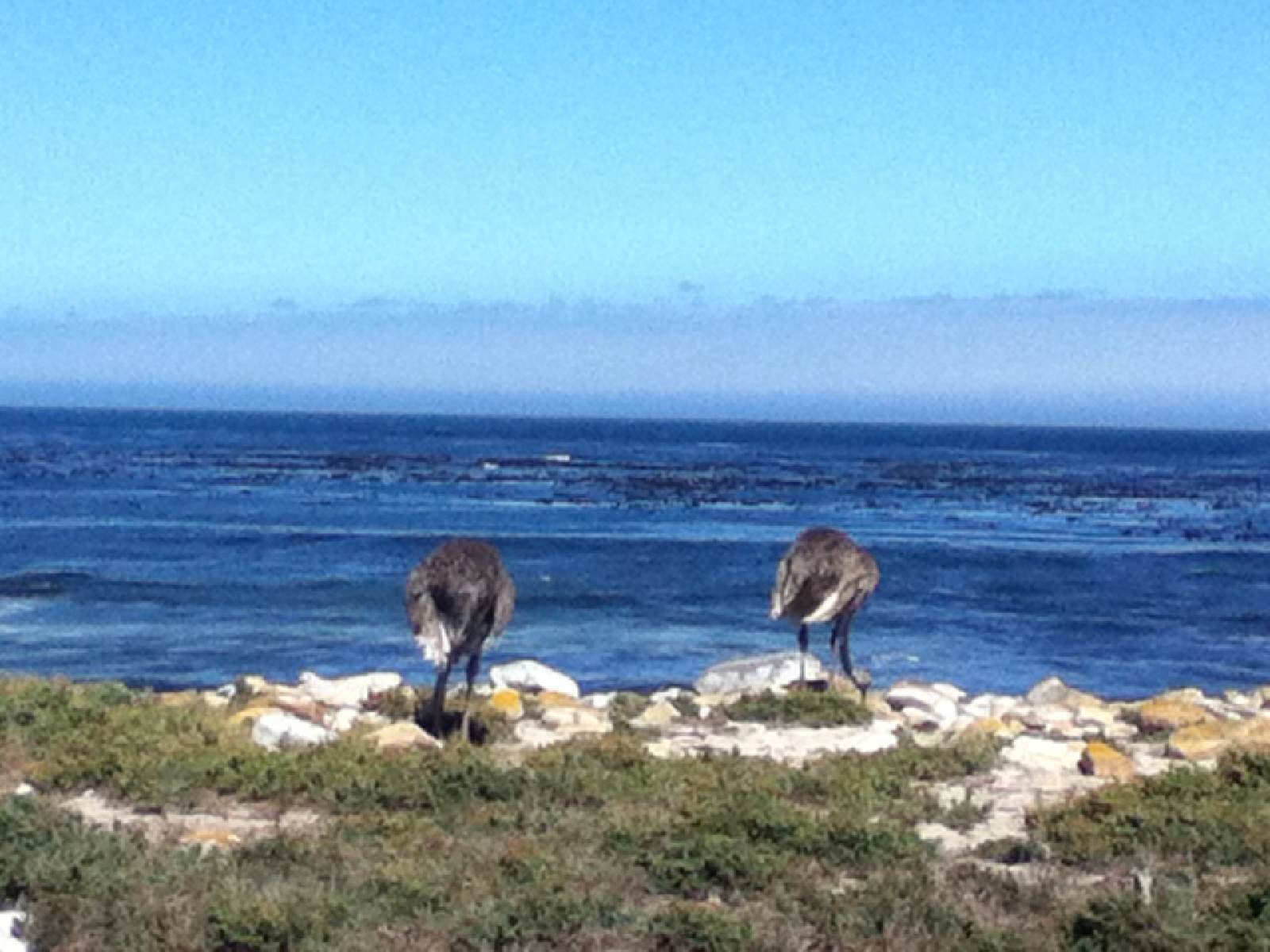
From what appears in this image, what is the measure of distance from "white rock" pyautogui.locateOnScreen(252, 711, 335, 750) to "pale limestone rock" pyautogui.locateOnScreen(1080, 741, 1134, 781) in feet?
16.5

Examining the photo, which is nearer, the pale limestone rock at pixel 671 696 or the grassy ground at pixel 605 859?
the grassy ground at pixel 605 859

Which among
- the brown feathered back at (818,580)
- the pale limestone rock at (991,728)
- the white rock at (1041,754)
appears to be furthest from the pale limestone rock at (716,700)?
the white rock at (1041,754)

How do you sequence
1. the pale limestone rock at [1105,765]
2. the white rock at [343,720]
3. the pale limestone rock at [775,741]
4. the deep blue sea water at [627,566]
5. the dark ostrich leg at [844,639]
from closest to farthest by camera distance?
the pale limestone rock at [1105,765]
the pale limestone rock at [775,741]
the white rock at [343,720]
the dark ostrich leg at [844,639]
the deep blue sea water at [627,566]

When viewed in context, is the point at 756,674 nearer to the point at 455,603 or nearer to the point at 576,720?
the point at 576,720

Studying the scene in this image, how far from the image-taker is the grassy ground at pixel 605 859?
7.63 m

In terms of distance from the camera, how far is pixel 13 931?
7777 mm

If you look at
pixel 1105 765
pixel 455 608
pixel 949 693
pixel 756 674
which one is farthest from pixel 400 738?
pixel 949 693

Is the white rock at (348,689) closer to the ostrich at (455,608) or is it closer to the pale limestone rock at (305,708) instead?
the pale limestone rock at (305,708)

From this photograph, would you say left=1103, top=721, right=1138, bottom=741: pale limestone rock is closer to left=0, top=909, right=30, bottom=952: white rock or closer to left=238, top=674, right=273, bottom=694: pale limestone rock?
left=238, top=674, right=273, bottom=694: pale limestone rock

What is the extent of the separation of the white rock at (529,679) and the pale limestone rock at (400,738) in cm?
494

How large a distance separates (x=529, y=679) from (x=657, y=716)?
3.77 m

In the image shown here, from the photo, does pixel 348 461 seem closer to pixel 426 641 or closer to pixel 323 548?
pixel 323 548

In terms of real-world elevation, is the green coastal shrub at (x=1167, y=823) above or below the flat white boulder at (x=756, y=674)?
above

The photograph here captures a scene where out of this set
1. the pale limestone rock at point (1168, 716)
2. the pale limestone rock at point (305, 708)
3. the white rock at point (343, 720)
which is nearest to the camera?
the white rock at point (343, 720)
